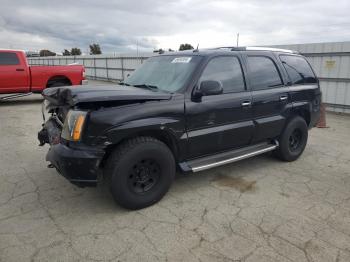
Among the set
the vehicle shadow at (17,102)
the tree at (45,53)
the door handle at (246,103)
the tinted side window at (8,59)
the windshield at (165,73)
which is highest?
the tree at (45,53)

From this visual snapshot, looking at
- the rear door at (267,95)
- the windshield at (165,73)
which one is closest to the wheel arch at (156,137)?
the windshield at (165,73)

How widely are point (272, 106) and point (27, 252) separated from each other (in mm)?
3643

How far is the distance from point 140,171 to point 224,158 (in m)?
1.24

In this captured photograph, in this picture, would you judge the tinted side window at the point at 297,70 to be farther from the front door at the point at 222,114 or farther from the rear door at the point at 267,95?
the front door at the point at 222,114

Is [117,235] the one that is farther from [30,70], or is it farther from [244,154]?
[30,70]

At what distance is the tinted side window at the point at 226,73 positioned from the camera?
157 inches

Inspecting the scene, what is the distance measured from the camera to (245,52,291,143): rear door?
175 inches

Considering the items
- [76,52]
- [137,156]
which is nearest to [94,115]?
[137,156]

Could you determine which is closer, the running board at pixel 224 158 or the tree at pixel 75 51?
the running board at pixel 224 158

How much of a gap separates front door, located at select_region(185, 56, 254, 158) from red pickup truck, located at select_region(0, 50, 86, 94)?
29.2 feet

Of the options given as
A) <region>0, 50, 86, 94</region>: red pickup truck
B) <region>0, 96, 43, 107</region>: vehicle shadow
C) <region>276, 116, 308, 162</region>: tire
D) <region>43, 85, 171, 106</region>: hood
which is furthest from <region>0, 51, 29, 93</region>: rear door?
<region>276, 116, 308, 162</region>: tire

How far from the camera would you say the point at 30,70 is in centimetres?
1112

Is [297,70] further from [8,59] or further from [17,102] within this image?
[17,102]

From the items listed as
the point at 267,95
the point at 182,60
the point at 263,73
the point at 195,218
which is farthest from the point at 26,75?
the point at 195,218
